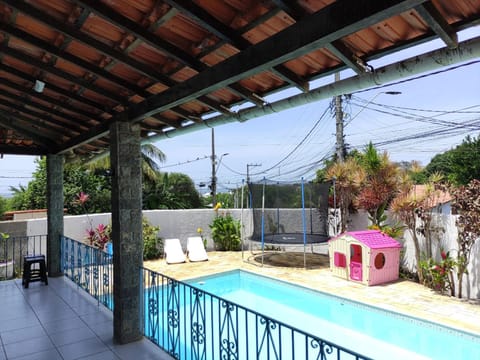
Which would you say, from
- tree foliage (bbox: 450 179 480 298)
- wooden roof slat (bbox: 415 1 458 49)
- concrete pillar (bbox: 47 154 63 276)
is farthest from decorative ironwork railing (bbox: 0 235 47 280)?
tree foliage (bbox: 450 179 480 298)

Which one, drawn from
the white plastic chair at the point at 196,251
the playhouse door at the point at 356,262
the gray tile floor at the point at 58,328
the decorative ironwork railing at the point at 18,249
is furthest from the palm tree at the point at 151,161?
the playhouse door at the point at 356,262

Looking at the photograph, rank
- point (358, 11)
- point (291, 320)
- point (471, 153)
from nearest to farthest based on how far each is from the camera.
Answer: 1. point (358, 11)
2. point (291, 320)
3. point (471, 153)

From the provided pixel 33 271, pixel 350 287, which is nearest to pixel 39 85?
pixel 33 271

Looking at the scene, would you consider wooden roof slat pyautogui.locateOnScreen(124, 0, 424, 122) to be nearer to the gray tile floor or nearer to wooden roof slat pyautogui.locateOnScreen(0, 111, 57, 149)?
the gray tile floor

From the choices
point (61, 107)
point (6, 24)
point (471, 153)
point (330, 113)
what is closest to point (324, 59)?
point (6, 24)

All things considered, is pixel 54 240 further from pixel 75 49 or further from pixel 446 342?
pixel 446 342

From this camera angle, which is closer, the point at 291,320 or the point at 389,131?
the point at 291,320

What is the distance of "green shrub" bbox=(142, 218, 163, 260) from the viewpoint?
10.5 metres

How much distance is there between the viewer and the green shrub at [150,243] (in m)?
10.5

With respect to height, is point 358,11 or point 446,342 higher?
point 358,11

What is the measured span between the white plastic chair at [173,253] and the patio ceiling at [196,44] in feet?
21.1

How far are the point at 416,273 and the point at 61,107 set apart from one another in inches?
307

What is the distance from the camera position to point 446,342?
5023mm

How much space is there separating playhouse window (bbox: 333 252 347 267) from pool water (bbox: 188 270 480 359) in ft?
4.42
